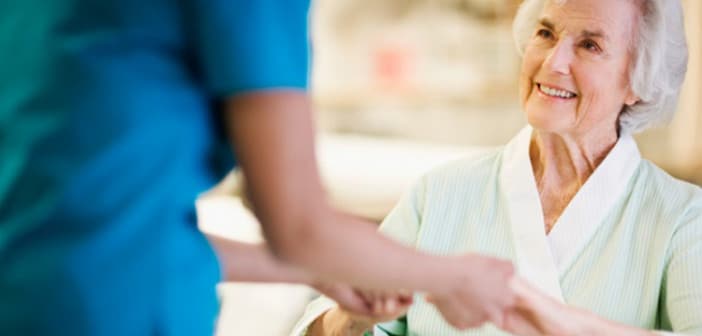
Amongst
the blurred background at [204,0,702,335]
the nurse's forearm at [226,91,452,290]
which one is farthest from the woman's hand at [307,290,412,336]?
the blurred background at [204,0,702,335]

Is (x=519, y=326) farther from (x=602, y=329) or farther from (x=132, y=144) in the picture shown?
(x=132, y=144)

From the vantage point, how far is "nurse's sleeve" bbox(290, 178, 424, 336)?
1612 millimetres

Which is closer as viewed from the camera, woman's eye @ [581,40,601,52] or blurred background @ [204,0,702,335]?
woman's eye @ [581,40,601,52]

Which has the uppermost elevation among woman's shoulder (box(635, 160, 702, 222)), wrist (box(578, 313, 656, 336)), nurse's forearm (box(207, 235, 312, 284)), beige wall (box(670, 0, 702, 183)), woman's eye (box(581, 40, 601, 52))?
woman's eye (box(581, 40, 601, 52))

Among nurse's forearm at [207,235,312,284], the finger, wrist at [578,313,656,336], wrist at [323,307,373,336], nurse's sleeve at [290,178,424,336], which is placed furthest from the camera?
nurse's sleeve at [290,178,424,336]

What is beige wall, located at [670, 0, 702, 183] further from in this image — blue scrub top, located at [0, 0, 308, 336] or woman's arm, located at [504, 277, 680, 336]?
blue scrub top, located at [0, 0, 308, 336]

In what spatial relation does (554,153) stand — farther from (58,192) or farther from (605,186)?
(58,192)

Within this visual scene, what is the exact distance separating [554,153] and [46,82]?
97 cm

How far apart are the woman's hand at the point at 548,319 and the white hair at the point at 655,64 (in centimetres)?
35

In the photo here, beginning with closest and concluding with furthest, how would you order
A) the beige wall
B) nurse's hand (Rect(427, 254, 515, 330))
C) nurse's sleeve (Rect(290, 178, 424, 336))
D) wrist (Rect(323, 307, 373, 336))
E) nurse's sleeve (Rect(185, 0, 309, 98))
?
nurse's sleeve (Rect(185, 0, 309, 98))
nurse's hand (Rect(427, 254, 515, 330))
wrist (Rect(323, 307, 373, 336))
nurse's sleeve (Rect(290, 178, 424, 336))
the beige wall

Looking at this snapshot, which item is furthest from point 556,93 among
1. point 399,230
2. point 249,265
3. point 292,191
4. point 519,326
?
point 292,191

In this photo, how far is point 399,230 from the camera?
1.66 metres

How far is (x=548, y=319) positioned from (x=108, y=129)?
70cm

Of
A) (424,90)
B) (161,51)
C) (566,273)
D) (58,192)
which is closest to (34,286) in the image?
(58,192)
